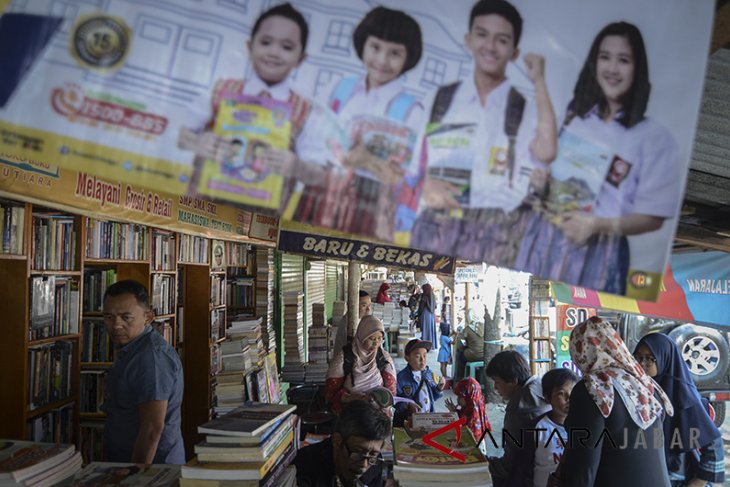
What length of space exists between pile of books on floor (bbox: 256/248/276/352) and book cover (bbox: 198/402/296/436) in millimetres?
5884

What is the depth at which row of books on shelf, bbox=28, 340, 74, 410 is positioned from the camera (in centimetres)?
326

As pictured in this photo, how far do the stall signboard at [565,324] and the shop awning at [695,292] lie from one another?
324 cm

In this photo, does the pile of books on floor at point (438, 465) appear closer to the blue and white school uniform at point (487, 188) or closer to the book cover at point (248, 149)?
the blue and white school uniform at point (487, 188)

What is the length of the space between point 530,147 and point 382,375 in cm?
365

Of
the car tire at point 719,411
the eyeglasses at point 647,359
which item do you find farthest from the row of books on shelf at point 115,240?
the car tire at point 719,411

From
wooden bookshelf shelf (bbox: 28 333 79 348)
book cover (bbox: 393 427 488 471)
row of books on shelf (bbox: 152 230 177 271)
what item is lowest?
book cover (bbox: 393 427 488 471)

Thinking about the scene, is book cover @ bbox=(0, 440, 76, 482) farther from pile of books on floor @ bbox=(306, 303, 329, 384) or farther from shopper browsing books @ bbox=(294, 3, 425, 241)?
Answer: pile of books on floor @ bbox=(306, 303, 329, 384)

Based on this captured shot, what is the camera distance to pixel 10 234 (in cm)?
301

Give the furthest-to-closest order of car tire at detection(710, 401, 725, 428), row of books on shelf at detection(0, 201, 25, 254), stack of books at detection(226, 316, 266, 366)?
car tire at detection(710, 401, 725, 428)
stack of books at detection(226, 316, 266, 366)
row of books on shelf at detection(0, 201, 25, 254)

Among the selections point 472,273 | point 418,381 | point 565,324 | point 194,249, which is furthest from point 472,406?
point 472,273

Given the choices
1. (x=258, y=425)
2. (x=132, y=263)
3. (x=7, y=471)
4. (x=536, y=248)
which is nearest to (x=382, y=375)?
(x=132, y=263)

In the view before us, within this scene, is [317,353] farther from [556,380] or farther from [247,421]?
[247,421]

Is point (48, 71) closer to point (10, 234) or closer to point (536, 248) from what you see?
point (536, 248)

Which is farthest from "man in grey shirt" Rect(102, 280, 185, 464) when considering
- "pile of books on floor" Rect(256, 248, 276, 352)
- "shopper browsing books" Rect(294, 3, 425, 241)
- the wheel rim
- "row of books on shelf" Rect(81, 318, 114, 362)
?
the wheel rim
